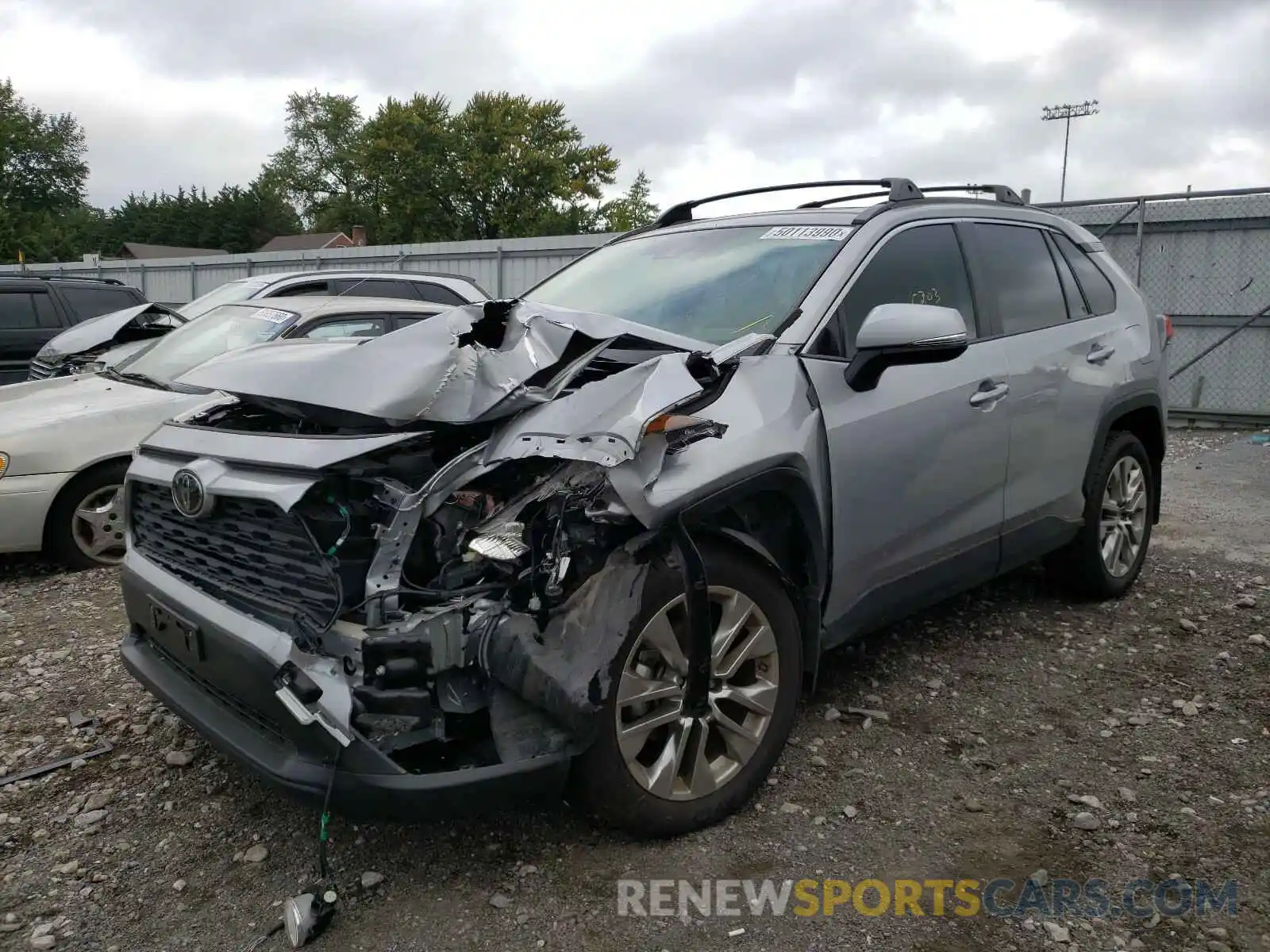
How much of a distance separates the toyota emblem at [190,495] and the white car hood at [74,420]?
8.33 feet

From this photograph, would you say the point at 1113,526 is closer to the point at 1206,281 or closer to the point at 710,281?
the point at 710,281

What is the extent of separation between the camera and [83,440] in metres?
5.22

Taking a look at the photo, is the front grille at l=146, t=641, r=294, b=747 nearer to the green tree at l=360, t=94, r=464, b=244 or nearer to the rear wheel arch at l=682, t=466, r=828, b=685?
the rear wheel arch at l=682, t=466, r=828, b=685

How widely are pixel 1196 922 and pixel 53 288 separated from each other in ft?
35.9

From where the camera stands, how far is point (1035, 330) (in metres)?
4.01

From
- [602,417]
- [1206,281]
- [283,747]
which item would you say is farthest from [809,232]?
[1206,281]

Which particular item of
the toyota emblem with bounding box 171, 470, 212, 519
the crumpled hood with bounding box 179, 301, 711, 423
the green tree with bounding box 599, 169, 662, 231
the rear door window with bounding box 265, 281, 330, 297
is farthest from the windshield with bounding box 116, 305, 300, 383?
the green tree with bounding box 599, 169, 662, 231

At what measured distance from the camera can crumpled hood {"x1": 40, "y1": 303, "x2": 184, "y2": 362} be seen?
7.75 meters

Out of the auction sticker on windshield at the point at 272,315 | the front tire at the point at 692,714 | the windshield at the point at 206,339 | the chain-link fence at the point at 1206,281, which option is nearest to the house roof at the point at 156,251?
the windshield at the point at 206,339

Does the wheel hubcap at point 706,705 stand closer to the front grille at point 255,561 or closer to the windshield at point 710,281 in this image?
the front grille at point 255,561

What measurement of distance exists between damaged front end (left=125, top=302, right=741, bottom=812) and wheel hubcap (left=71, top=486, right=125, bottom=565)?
3058 millimetres

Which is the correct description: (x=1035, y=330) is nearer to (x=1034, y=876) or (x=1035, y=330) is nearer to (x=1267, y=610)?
(x=1267, y=610)

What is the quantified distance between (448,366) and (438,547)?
53cm

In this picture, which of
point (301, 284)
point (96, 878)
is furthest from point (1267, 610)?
point (301, 284)
